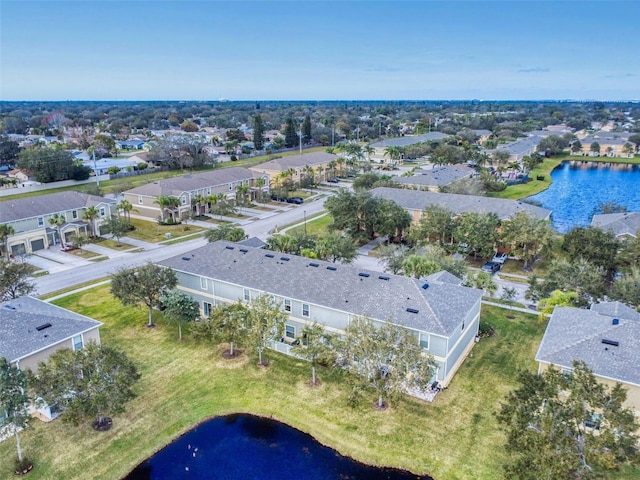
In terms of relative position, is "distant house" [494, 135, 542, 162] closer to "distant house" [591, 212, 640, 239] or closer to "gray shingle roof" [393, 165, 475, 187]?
"gray shingle roof" [393, 165, 475, 187]

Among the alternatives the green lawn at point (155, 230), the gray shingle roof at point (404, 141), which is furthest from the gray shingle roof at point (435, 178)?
the gray shingle roof at point (404, 141)

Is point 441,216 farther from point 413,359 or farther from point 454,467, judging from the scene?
point 454,467

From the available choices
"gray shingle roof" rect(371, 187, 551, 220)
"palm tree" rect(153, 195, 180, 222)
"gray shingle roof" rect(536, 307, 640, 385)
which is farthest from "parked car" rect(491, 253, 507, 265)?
"palm tree" rect(153, 195, 180, 222)

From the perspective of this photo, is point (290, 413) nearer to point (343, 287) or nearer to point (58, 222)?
point (343, 287)

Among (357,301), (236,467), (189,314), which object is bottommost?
(236,467)

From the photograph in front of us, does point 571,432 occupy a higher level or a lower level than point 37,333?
higher

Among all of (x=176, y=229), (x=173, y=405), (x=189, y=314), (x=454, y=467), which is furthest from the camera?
(x=176, y=229)

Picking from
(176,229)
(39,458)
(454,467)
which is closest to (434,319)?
(454,467)

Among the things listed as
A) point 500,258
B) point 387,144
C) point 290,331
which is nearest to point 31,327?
point 290,331
